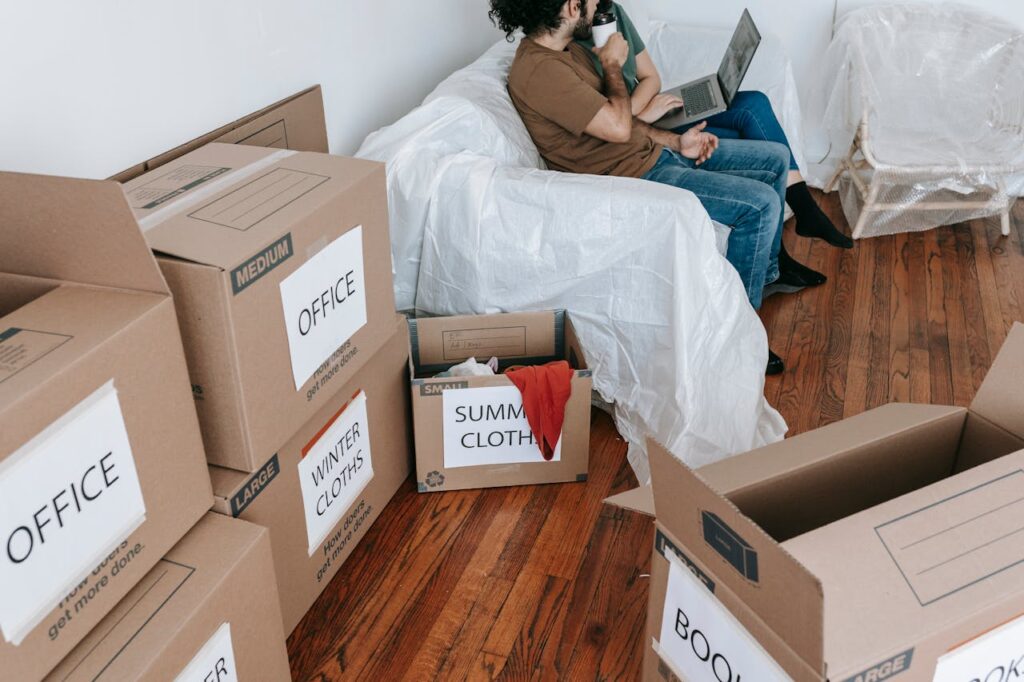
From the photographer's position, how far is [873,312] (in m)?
2.70

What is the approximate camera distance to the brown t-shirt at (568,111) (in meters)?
2.20

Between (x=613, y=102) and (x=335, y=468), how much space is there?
1.25 meters

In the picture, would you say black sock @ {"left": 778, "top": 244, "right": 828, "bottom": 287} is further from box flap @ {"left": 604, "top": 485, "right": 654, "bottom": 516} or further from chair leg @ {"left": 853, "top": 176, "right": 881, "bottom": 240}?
box flap @ {"left": 604, "top": 485, "right": 654, "bottom": 516}

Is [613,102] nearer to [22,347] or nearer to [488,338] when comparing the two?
→ [488,338]

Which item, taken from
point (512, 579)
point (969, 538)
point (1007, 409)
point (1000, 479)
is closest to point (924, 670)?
point (969, 538)

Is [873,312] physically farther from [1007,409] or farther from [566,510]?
[1007,409]

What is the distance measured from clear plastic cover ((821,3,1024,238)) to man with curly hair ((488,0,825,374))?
0.80 m

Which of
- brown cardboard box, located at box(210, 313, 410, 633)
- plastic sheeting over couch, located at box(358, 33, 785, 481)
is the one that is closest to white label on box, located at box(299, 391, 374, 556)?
brown cardboard box, located at box(210, 313, 410, 633)

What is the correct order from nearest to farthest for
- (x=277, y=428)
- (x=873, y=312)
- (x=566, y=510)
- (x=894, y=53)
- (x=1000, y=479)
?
(x=1000, y=479)
(x=277, y=428)
(x=566, y=510)
(x=873, y=312)
(x=894, y=53)

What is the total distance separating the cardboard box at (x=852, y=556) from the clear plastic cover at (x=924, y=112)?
2.00 metres

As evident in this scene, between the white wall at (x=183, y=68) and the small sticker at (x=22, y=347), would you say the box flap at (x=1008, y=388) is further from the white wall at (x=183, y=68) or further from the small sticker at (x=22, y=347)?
the white wall at (x=183, y=68)

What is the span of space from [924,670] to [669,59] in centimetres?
278

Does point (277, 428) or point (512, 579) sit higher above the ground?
point (277, 428)

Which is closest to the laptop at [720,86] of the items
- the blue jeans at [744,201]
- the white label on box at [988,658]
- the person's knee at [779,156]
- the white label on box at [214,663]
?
the blue jeans at [744,201]
